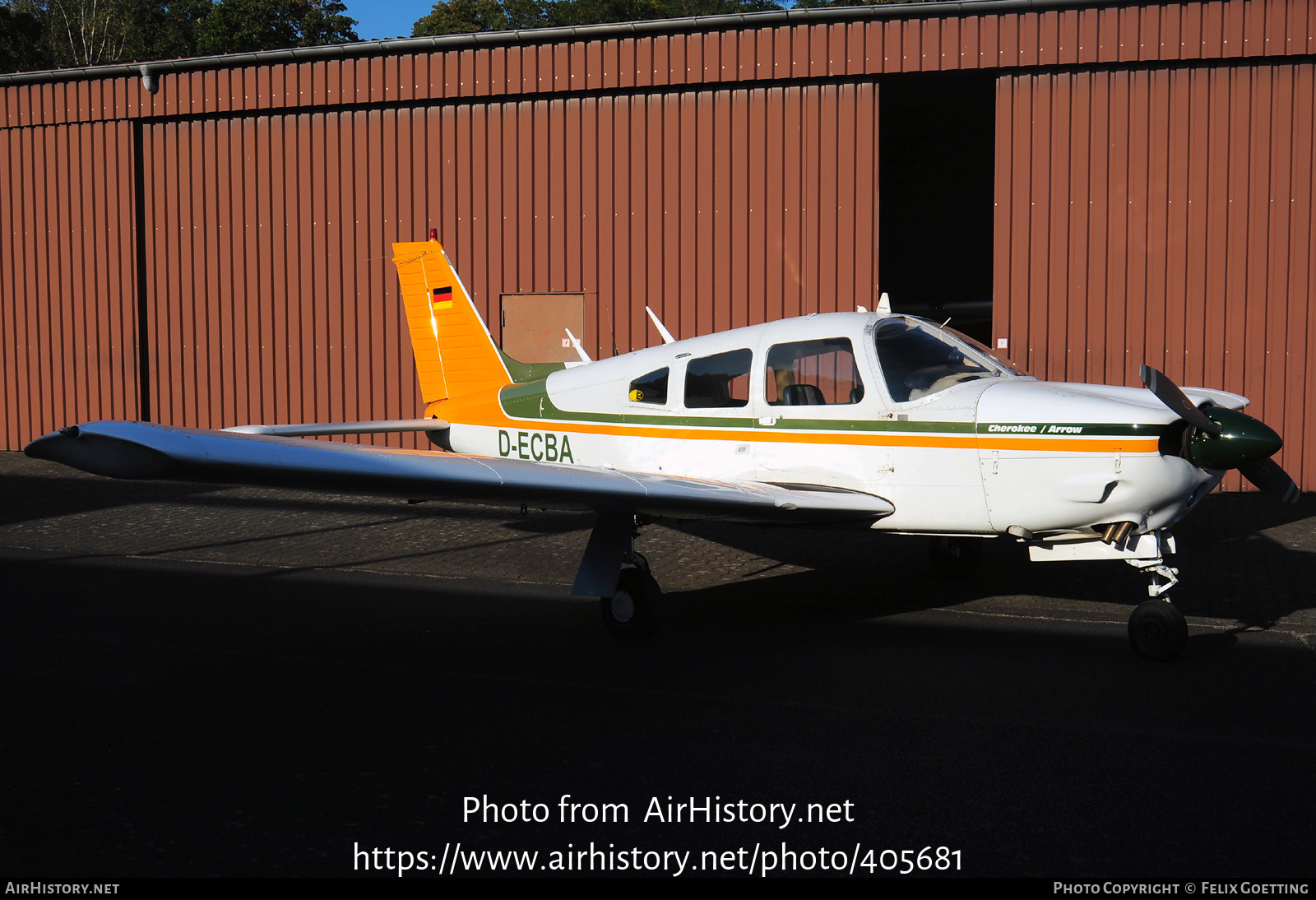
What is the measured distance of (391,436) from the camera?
14133mm

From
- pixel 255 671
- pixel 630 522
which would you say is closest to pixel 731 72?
pixel 630 522

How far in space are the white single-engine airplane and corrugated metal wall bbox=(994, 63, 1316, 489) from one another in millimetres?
5347

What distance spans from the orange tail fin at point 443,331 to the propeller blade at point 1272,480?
Answer: 5.45m

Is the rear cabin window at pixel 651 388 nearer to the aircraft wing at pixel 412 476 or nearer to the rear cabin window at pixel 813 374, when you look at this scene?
the rear cabin window at pixel 813 374

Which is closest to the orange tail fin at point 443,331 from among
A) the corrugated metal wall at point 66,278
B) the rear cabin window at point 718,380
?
the rear cabin window at point 718,380

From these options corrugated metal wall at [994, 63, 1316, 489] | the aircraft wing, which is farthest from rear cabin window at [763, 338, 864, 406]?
corrugated metal wall at [994, 63, 1316, 489]

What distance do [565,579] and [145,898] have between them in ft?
16.0

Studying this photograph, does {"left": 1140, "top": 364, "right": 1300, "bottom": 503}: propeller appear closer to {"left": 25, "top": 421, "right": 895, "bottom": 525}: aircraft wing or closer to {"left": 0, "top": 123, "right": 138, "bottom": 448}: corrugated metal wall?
{"left": 25, "top": 421, "right": 895, "bottom": 525}: aircraft wing

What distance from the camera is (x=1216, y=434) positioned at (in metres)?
4.97

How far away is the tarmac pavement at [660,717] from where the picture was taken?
332 cm

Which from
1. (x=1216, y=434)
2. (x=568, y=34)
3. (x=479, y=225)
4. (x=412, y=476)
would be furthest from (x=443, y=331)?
(x=1216, y=434)

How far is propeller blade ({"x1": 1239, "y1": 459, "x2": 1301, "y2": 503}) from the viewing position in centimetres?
554

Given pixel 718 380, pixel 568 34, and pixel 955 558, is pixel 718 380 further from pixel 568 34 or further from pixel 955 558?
pixel 568 34

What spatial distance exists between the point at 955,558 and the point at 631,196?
765 centimetres
